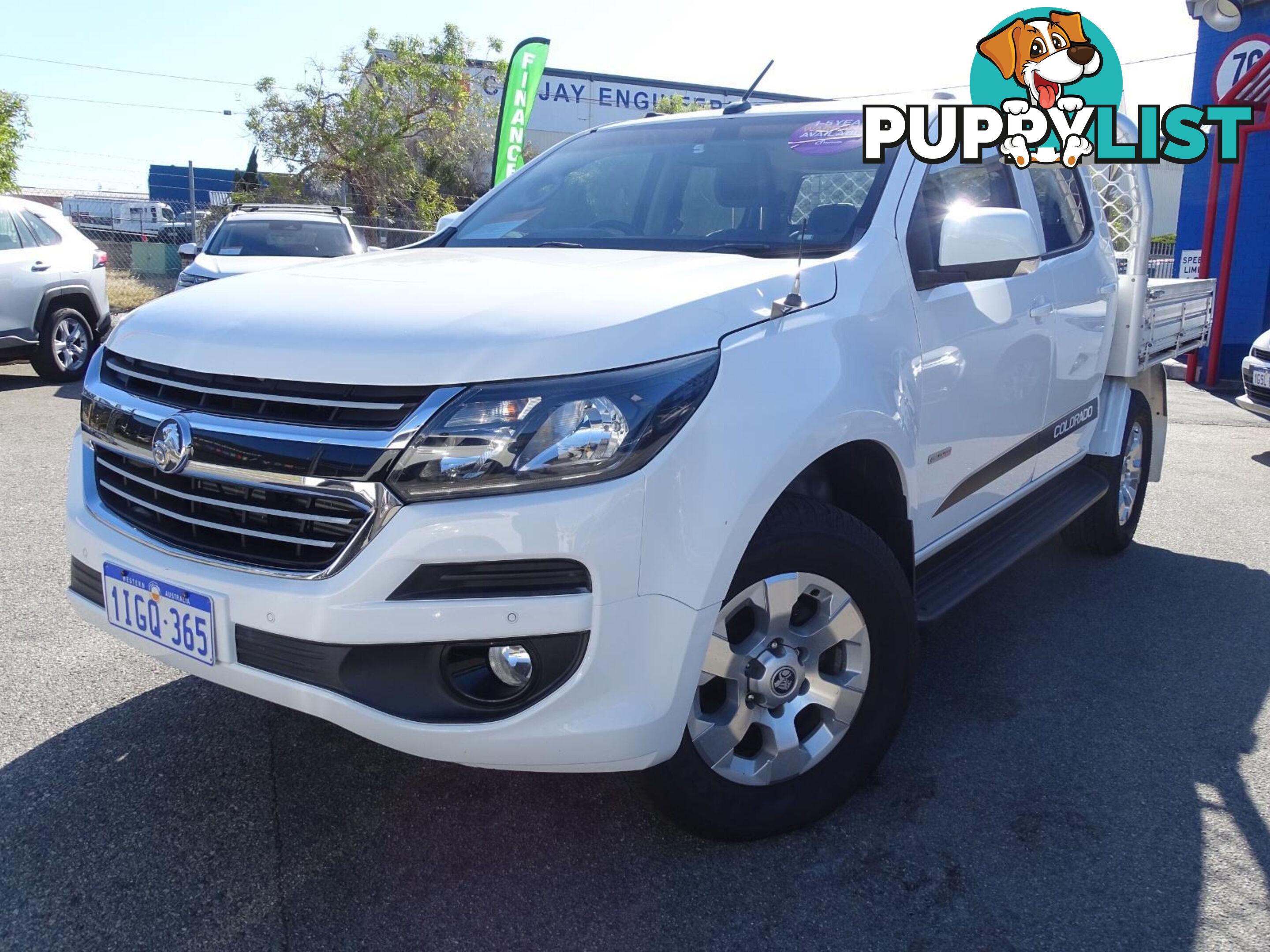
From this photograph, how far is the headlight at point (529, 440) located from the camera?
6.70 feet

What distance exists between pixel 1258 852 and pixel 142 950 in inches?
102

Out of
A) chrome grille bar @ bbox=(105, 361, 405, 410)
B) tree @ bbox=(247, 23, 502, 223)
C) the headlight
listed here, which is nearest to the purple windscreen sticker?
the headlight

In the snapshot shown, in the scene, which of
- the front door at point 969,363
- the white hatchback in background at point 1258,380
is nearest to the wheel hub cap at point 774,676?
the front door at point 969,363

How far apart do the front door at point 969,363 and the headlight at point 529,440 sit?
46.3 inches

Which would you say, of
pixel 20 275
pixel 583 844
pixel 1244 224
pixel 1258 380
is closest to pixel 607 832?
pixel 583 844

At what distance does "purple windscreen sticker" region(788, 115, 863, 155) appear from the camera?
3.31 metres

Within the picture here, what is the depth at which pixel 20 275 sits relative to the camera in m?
9.02

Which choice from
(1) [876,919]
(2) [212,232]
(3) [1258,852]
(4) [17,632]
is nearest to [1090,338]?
(3) [1258,852]

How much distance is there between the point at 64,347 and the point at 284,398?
8812 mm

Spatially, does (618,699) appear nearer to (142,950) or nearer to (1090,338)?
(142,950)

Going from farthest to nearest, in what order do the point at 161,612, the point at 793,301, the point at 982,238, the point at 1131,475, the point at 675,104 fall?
the point at 675,104 → the point at 1131,475 → the point at 982,238 → the point at 793,301 → the point at 161,612

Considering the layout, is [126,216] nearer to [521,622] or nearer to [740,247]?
[740,247]

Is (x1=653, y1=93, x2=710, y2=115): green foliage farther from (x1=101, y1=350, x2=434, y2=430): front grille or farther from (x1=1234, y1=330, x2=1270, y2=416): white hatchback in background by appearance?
(x1=101, y1=350, x2=434, y2=430): front grille

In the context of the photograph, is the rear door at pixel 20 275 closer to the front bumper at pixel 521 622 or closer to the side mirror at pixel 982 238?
the front bumper at pixel 521 622
